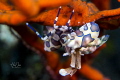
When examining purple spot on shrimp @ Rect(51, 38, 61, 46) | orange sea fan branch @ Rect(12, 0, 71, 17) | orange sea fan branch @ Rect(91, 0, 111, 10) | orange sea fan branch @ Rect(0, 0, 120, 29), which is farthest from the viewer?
orange sea fan branch @ Rect(91, 0, 111, 10)

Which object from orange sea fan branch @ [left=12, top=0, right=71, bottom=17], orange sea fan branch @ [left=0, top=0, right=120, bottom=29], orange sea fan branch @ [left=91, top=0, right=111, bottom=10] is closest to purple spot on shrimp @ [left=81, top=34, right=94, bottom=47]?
orange sea fan branch @ [left=0, top=0, right=120, bottom=29]

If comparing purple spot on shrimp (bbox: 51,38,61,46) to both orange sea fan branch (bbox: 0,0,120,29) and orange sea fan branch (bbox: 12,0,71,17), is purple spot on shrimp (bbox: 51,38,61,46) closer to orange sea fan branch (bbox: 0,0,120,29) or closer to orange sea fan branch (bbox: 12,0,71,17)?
orange sea fan branch (bbox: 0,0,120,29)

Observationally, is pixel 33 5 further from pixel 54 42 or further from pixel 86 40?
pixel 54 42

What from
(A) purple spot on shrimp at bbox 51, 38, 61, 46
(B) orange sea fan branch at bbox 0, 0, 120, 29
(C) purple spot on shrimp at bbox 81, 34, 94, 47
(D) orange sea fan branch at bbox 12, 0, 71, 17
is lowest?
(A) purple spot on shrimp at bbox 51, 38, 61, 46

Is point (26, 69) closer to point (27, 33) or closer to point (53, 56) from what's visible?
point (53, 56)

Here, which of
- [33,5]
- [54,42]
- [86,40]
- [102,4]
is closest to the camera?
[33,5]

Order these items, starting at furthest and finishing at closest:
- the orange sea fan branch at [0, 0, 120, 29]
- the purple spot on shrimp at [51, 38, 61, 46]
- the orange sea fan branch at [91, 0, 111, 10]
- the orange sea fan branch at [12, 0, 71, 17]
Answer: the orange sea fan branch at [91, 0, 111, 10]
the purple spot on shrimp at [51, 38, 61, 46]
the orange sea fan branch at [0, 0, 120, 29]
the orange sea fan branch at [12, 0, 71, 17]

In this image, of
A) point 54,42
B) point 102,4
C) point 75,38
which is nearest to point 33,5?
point 75,38

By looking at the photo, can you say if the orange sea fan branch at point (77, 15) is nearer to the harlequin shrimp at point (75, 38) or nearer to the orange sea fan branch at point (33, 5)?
the harlequin shrimp at point (75, 38)

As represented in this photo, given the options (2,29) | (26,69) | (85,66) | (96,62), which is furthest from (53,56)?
(96,62)

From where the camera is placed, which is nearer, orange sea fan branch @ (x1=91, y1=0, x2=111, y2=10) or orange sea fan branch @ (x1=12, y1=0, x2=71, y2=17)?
orange sea fan branch @ (x1=12, y1=0, x2=71, y2=17)

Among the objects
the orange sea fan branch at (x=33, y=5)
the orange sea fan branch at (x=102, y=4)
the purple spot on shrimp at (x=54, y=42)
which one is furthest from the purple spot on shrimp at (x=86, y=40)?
the orange sea fan branch at (x=102, y=4)
